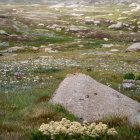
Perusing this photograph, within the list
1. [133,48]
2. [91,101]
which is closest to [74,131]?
[91,101]

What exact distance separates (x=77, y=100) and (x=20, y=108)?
247 cm

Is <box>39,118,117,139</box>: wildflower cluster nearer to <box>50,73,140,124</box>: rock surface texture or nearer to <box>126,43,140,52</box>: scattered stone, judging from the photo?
<box>50,73,140,124</box>: rock surface texture

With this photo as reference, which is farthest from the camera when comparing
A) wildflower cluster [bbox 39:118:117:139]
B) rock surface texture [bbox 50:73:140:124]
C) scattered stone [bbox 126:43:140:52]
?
scattered stone [bbox 126:43:140:52]

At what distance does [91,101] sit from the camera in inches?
674

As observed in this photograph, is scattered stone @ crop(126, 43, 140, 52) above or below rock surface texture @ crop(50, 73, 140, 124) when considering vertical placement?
below

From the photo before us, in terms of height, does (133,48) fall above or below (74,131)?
below

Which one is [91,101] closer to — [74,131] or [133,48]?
[74,131]

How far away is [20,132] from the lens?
12289 millimetres

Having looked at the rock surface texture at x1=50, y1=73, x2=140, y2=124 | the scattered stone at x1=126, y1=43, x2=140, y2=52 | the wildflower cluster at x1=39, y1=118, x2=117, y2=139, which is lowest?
the scattered stone at x1=126, y1=43, x2=140, y2=52

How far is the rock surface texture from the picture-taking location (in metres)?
16.1

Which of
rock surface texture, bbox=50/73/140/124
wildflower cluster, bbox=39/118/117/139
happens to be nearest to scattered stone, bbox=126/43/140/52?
rock surface texture, bbox=50/73/140/124

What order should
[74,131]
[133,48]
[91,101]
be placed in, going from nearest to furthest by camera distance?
[74,131], [91,101], [133,48]

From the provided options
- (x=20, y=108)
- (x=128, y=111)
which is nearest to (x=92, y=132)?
(x=128, y=111)

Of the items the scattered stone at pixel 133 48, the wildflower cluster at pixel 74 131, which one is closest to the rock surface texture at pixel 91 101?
the wildflower cluster at pixel 74 131
